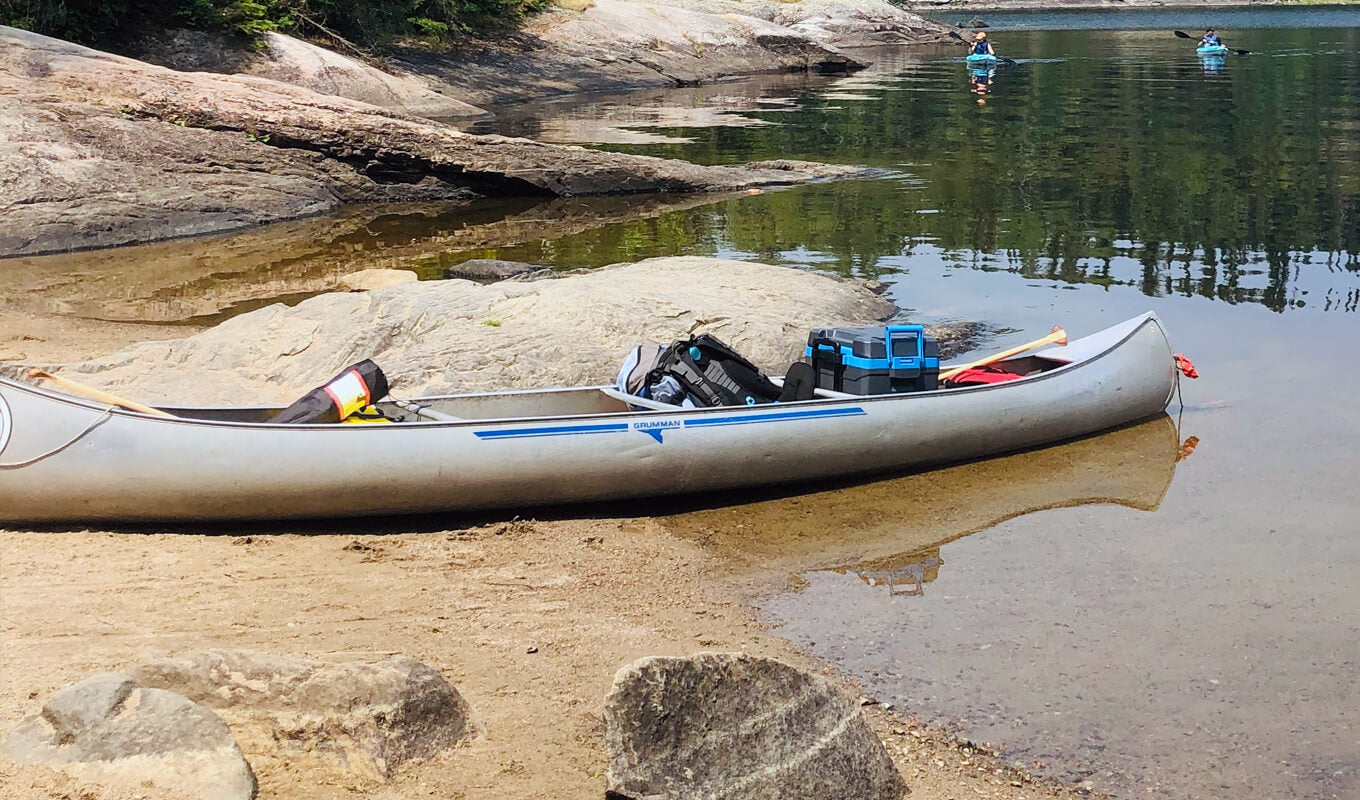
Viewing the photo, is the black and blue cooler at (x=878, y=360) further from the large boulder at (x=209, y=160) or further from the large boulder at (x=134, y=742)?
the large boulder at (x=209, y=160)

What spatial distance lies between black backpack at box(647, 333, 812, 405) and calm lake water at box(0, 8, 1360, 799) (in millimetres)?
599

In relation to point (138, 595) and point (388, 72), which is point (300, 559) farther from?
point (388, 72)

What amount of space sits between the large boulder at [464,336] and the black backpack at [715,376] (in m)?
1.17

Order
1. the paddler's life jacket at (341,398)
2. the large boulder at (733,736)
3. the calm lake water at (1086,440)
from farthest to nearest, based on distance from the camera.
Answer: the paddler's life jacket at (341,398) → the calm lake water at (1086,440) → the large boulder at (733,736)

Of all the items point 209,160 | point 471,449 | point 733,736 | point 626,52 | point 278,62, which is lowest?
point 733,736

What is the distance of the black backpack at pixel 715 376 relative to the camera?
7.06 meters

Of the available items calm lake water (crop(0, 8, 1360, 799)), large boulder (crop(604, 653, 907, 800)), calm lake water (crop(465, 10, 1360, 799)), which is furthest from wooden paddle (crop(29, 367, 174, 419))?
large boulder (crop(604, 653, 907, 800))

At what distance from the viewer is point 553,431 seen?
20.9 ft

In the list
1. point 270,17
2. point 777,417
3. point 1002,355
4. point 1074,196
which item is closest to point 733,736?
point 777,417

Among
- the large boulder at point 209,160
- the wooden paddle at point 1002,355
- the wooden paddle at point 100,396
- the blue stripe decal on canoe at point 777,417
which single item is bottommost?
the wooden paddle at point 1002,355

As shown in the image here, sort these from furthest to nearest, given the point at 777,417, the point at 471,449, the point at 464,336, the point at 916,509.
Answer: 1. the point at 464,336
2. the point at 916,509
3. the point at 777,417
4. the point at 471,449

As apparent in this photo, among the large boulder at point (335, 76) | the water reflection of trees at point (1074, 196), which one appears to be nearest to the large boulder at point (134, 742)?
the water reflection of trees at point (1074, 196)

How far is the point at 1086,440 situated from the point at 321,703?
18.0 feet

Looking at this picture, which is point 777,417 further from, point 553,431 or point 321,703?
point 321,703
